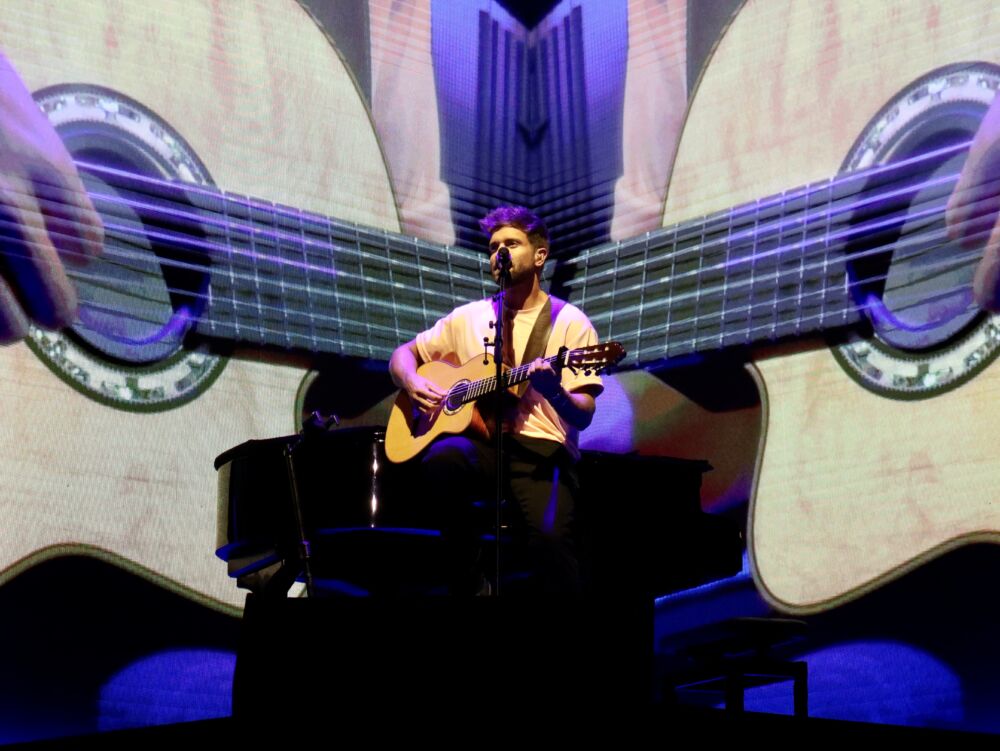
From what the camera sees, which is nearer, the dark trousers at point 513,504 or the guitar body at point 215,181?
the dark trousers at point 513,504

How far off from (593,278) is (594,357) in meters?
2.00

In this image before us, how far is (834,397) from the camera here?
422cm

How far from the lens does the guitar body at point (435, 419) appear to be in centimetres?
331

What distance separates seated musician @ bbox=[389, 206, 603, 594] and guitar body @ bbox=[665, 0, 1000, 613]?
3.73ft

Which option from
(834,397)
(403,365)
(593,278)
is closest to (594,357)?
(403,365)

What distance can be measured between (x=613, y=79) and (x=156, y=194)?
186 centimetres

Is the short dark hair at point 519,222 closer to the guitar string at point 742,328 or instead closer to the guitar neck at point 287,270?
the guitar string at point 742,328

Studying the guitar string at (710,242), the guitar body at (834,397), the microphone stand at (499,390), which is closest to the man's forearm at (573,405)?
the microphone stand at (499,390)

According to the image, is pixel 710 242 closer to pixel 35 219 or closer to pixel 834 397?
pixel 834 397

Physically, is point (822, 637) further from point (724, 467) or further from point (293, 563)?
point (293, 563)

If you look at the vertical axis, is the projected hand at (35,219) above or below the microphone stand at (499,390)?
above

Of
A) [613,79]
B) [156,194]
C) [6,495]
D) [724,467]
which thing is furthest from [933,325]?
[6,495]

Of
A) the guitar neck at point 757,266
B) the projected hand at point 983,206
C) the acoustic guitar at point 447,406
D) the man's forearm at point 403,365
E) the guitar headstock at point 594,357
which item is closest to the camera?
the guitar headstock at point 594,357

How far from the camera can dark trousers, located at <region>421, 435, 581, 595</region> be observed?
10.4 ft
